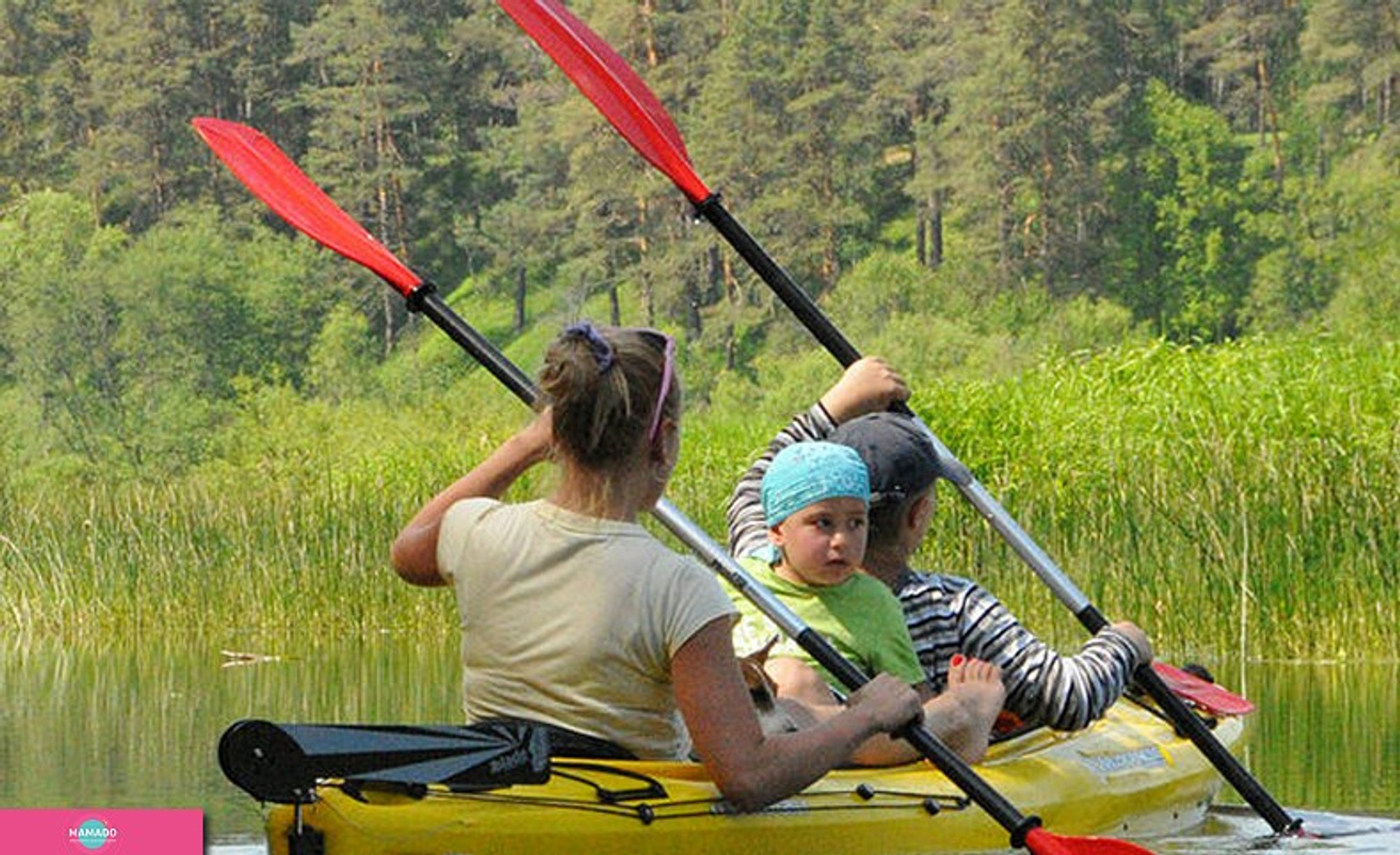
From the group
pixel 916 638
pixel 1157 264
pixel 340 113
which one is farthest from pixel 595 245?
pixel 916 638

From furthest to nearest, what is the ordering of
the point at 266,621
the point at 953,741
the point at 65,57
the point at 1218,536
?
the point at 65,57, the point at 266,621, the point at 1218,536, the point at 953,741

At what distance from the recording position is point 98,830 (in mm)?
6230

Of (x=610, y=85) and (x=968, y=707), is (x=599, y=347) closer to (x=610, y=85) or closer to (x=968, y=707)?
(x=968, y=707)

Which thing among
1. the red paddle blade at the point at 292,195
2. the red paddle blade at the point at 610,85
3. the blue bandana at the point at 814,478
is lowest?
the blue bandana at the point at 814,478

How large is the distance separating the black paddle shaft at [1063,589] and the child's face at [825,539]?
1.06 m

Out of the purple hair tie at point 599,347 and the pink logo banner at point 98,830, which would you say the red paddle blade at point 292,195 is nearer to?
the pink logo banner at point 98,830

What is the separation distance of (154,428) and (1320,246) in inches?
641

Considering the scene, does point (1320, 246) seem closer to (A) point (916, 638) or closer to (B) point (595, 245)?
(B) point (595, 245)

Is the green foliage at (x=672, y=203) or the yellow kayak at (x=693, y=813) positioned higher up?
the green foliage at (x=672, y=203)

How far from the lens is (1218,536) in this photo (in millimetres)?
9891

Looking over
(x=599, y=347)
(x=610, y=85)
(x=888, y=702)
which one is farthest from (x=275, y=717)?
(x=599, y=347)

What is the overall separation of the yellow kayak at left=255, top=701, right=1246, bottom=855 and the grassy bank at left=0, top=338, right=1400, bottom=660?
4251 millimetres

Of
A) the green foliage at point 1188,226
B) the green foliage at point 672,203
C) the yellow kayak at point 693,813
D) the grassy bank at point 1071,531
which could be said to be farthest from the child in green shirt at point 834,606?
the green foliage at point 1188,226

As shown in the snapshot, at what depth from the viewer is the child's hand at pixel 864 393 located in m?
5.60
